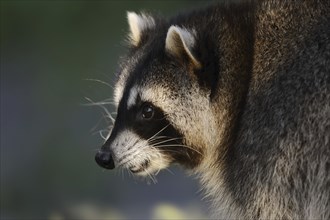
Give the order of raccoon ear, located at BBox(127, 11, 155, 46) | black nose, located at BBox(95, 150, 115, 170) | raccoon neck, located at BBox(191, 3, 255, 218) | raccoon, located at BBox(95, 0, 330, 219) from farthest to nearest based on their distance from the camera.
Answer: raccoon ear, located at BBox(127, 11, 155, 46) < black nose, located at BBox(95, 150, 115, 170) < raccoon neck, located at BBox(191, 3, 255, 218) < raccoon, located at BBox(95, 0, 330, 219)

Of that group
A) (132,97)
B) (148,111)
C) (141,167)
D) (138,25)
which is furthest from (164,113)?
(138,25)

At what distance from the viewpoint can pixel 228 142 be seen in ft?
15.5

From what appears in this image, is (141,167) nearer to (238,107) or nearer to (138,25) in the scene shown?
(238,107)

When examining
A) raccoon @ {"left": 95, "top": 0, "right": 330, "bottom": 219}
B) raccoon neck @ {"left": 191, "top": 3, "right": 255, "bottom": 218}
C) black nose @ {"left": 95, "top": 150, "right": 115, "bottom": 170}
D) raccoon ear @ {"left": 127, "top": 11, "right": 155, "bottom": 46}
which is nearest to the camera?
raccoon @ {"left": 95, "top": 0, "right": 330, "bottom": 219}

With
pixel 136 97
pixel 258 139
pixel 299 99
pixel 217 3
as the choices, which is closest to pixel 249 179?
pixel 258 139

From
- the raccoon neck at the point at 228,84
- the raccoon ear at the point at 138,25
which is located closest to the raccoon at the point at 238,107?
the raccoon neck at the point at 228,84

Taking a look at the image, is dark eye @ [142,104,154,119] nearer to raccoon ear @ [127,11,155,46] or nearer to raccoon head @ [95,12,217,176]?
raccoon head @ [95,12,217,176]

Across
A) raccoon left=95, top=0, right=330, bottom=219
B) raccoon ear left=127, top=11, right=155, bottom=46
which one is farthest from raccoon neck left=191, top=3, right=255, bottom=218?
raccoon ear left=127, top=11, right=155, bottom=46

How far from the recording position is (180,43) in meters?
4.78

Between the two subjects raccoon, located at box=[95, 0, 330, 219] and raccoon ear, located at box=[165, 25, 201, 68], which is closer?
raccoon, located at box=[95, 0, 330, 219]

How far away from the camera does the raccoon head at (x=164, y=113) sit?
15.7 ft

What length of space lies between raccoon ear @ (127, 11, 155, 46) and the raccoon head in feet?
1.62

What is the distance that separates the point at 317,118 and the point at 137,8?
14.6ft

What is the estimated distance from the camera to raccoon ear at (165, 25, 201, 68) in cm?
475
